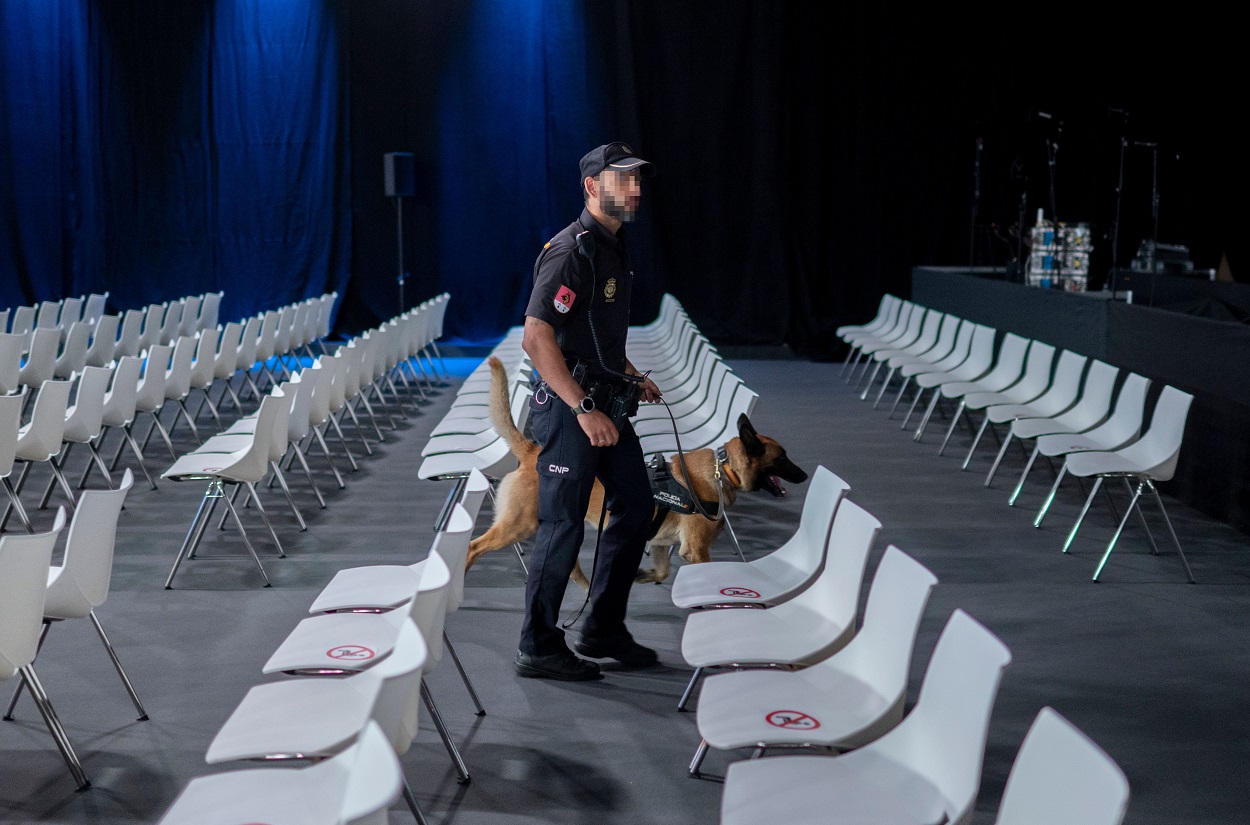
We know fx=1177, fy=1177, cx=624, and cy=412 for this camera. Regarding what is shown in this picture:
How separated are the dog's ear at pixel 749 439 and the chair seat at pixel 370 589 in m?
1.55

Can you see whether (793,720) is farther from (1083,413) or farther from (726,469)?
(1083,413)

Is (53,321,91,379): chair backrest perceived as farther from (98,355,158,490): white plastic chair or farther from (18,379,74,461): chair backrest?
(18,379,74,461): chair backrest

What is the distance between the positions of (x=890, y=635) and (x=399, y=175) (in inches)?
472

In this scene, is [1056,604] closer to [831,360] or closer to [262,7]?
[831,360]

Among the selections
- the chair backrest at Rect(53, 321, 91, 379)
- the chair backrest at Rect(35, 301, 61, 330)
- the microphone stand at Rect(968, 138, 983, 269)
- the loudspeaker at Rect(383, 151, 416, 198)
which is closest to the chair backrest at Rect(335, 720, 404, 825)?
the chair backrest at Rect(53, 321, 91, 379)

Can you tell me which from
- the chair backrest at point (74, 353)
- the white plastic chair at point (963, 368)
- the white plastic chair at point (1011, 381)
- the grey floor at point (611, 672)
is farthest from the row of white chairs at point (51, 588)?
the white plastic chair at point (963, 368)

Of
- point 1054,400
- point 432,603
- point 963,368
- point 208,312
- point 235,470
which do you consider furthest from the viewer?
point 208,312

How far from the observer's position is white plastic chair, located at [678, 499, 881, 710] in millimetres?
3393

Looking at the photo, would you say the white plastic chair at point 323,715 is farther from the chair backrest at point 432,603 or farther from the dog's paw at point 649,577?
the dog's paw at point 649,577

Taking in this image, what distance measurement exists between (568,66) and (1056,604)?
11.0 metres

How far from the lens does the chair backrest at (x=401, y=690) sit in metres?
2.30

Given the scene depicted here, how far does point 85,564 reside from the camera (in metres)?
3.70

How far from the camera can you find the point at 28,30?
1404 centimetres

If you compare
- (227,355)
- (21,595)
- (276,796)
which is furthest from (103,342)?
(276,796)
